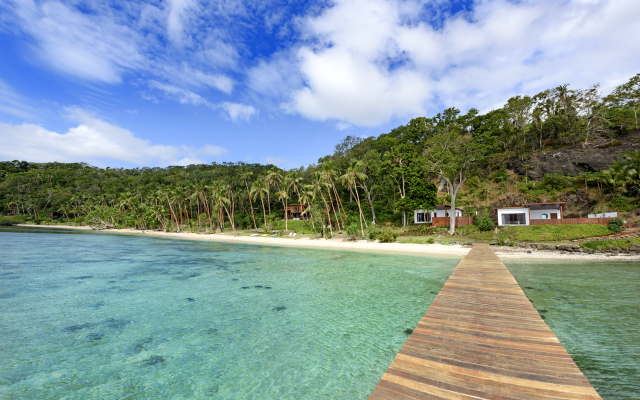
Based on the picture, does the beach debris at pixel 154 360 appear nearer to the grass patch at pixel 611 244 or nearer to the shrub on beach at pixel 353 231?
the shrub on beach at pixel 353 231

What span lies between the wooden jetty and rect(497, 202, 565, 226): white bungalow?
36.2m

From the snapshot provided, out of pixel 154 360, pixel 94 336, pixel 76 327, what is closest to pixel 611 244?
pixel 154 360

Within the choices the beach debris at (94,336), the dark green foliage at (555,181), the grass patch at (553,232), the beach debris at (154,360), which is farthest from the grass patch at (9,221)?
the dark green foliage at (555,181)

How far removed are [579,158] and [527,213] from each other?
20640 millimetres

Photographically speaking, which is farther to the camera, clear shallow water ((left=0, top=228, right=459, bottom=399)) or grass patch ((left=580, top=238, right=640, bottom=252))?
grass patch ((left=580, top=238, right=640, bottom=252))

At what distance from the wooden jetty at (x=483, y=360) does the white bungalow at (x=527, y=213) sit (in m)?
36.2

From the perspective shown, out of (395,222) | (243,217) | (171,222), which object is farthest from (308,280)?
(171,222)

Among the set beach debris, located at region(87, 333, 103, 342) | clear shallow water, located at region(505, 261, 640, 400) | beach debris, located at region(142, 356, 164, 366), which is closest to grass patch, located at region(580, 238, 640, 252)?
clear shallow water, located at region(505, 261, 640, 400)

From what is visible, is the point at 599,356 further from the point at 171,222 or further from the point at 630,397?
the point at 171,222

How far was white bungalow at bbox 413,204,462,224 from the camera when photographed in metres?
42.3

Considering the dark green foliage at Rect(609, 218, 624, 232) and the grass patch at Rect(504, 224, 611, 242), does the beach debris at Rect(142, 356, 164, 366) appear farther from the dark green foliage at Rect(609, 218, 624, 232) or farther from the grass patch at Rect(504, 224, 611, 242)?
the dark green foliage at Rect(609, 218, 624, 232)

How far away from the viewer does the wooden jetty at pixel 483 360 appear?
12.0 feet

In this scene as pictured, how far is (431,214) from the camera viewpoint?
4328 cm

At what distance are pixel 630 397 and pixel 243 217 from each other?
2394 inches
